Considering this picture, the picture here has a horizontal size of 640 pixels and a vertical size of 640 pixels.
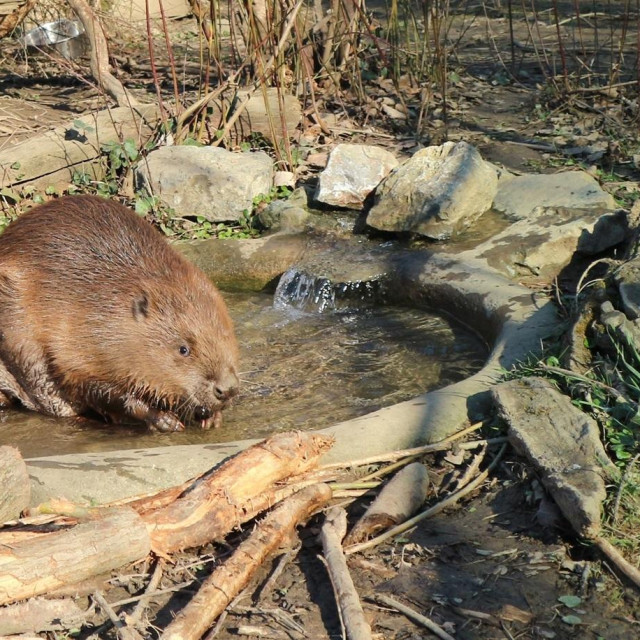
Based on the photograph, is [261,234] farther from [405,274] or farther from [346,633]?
[346,633]

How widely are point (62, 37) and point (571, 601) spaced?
9748mm

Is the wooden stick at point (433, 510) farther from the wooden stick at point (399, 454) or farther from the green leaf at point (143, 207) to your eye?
the green leaf at point (143, 207)

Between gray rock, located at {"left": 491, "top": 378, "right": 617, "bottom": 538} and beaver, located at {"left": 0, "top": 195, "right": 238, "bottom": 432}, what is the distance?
1.42 metres

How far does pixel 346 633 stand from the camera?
302 cm

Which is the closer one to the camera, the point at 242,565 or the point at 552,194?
the point at 242,565

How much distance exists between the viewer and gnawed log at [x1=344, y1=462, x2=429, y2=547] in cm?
362

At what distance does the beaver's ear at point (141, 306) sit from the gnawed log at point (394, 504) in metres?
1.68

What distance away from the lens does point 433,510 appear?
3701 mm

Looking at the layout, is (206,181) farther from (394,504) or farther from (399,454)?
(394,504)

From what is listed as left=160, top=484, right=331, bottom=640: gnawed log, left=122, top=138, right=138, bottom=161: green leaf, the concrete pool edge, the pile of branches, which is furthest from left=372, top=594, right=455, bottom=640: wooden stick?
left=122, top=138, right=138, bottom=161: green leaf

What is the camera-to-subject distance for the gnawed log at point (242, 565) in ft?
10.0

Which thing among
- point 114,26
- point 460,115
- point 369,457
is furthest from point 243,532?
point 114,26

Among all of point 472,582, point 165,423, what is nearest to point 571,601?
point 472,582

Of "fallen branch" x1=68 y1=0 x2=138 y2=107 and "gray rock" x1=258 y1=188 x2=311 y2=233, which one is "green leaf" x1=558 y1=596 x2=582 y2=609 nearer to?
"gray rock" x1=258 y1=188 x2=311 y2=233
